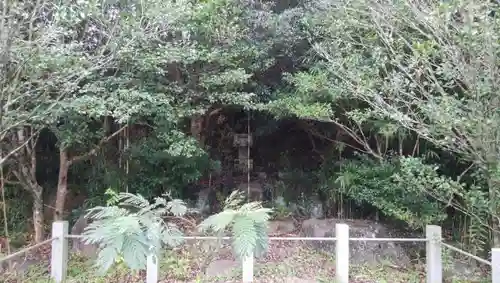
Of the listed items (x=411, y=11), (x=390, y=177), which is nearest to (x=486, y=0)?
(x=411, y=11)

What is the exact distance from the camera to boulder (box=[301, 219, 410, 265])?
5598mm

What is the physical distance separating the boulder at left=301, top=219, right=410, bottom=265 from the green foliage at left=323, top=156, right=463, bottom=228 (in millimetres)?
436

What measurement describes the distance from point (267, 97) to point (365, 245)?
2797 mm

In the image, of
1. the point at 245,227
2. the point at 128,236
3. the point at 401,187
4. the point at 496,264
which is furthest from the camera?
the point at 401,187

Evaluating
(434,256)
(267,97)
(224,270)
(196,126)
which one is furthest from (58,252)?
(434,256)

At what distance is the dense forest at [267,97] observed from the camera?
13.3 feet

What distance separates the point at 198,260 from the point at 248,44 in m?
3.14

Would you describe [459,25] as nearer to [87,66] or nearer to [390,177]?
[390,177]

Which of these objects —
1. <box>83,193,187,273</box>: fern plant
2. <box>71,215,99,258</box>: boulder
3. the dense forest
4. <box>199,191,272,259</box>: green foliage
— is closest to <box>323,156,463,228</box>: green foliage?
the dense forest

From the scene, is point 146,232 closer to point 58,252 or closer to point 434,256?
point 58,252

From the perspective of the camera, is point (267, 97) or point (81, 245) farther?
point (267, 97)

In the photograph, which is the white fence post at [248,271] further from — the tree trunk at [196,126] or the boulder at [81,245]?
the tree trunk at [196,126]

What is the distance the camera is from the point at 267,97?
6.70 metres

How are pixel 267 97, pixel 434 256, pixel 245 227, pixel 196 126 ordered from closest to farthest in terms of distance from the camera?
pixel 245 227 → pixel 434 256 → pixel 267 97 → pixel 196 126
